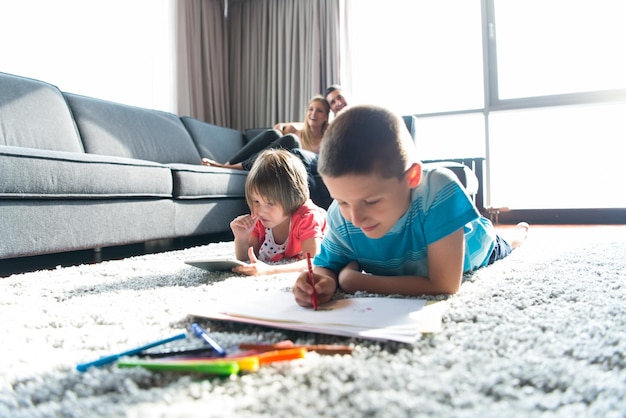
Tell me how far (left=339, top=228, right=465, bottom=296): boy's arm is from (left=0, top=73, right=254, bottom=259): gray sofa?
114 centimetres

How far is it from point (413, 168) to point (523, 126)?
11.2 ft

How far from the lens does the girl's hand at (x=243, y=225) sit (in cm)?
148

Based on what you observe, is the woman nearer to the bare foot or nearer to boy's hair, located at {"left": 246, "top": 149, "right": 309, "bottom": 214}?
boy's hair, located at {"left": 246, "top": 149, "right": 309, "bottom": 214}

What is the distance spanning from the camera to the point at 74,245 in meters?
1.62

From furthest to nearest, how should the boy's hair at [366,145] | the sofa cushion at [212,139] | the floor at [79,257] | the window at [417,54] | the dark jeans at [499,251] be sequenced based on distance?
the window at [417,54]
the sofa cushion at [212,139]
the floor at [79,257]
the dark jeans at [499,251]
the boy's hair at [366,145]

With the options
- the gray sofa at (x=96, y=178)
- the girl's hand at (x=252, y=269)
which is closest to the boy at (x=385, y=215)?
the girl's hand at (x=252, y=269)

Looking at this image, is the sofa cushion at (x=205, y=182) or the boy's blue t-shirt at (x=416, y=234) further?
the sofa cushion at (x=205, y=182)

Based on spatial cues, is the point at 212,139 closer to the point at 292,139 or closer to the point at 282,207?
the point at 292,139

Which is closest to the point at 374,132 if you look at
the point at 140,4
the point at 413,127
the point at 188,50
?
the point at 413,127

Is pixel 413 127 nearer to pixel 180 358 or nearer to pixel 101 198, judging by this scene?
pixel 101 198

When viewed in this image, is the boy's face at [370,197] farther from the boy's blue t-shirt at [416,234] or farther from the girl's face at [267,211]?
the girl's face at [267,211]

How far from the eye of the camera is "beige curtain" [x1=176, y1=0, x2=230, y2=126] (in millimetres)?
3951

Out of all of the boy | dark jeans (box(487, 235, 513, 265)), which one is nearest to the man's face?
dark jeans (box(487, 235, 513, 265))

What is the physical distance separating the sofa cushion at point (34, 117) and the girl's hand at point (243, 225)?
118 cm
